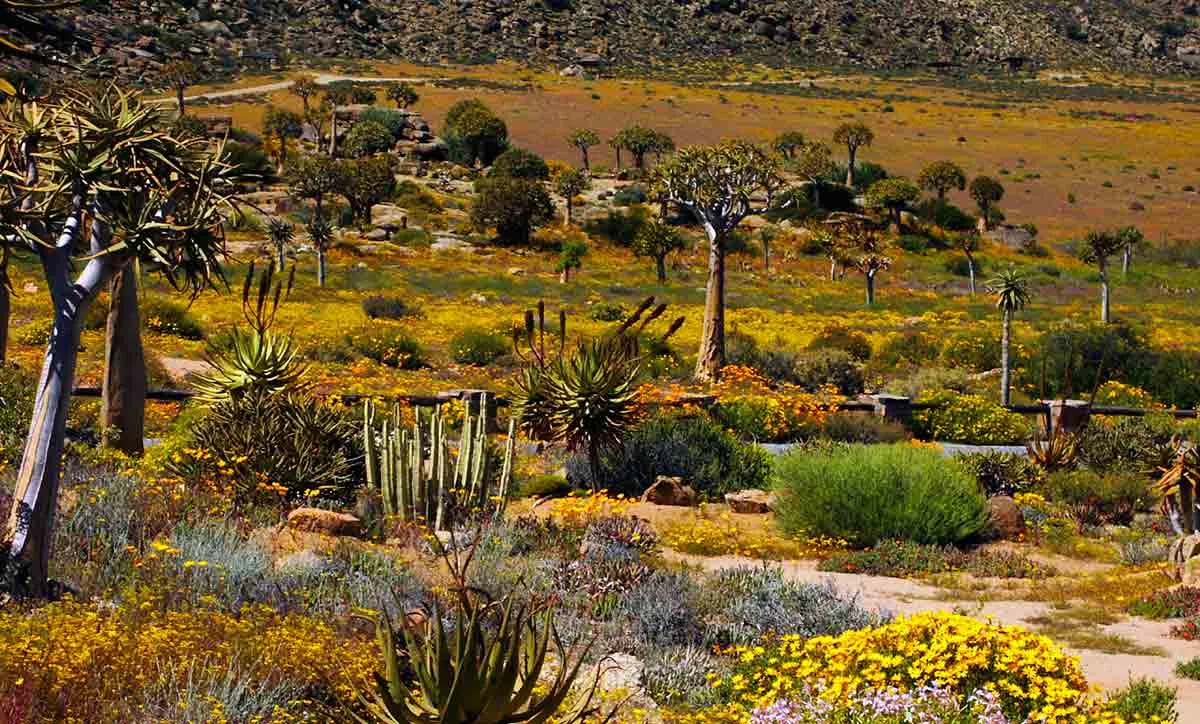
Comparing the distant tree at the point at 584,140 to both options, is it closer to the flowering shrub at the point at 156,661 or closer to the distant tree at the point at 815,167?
the distant tree at the point at 815,167

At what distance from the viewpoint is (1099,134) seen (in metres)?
103

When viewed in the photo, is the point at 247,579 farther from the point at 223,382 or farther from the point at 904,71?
the point at 904,71

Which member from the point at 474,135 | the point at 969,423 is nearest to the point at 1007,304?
the point at 969,423

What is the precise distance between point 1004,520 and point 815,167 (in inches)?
2257

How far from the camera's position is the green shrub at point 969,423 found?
2170cm

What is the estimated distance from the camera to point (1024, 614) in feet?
39.1

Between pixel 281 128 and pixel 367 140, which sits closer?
pixel 281 128

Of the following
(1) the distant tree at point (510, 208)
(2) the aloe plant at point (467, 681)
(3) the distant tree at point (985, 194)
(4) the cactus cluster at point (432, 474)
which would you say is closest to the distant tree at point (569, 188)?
(1) the distant tree at point (510, 208)

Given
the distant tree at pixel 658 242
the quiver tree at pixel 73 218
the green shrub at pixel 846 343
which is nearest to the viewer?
the quiver tree at pixel 73 218

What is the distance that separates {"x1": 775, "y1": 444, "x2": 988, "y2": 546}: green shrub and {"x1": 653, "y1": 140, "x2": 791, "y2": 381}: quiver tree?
1021cm

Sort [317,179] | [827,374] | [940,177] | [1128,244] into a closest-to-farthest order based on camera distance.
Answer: [827,374]
[1128,244]
[317,179]
[940,177]

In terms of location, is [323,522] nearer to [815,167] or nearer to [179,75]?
[815,167]

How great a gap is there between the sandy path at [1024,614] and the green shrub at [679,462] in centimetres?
319

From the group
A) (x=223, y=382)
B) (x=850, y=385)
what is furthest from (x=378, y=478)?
(x=850, y=385)
